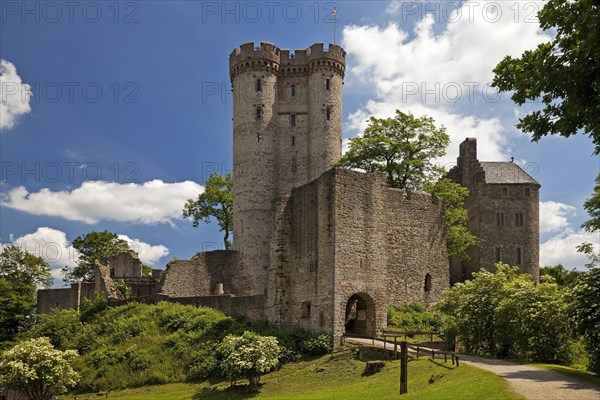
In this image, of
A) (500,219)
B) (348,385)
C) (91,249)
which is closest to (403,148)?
(500,219)

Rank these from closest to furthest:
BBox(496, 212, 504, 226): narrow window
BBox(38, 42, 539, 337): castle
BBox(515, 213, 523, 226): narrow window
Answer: BBox(38, 42, 539, 337): castle < BBox(496, 212, 504, 226): narrow window < BBox(515, 213, 523, 226): narrow window

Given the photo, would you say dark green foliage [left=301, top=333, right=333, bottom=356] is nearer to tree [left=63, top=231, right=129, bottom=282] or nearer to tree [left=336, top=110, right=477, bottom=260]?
tree [left=336, top=110, right=477, bottom=260]

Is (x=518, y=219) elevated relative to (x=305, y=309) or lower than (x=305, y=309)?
elevated

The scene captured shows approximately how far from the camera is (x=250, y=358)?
3272 centimetres

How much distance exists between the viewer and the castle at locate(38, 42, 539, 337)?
37594 mm

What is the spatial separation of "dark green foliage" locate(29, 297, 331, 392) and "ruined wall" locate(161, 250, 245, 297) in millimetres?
4664

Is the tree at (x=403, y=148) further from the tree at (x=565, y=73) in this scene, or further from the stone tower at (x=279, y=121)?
the tree at (x=565, y=73)

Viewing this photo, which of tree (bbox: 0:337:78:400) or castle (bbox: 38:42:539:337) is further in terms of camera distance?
castle (bbox: 38:42:539:337)

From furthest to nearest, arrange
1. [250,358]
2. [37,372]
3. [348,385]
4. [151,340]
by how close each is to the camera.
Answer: [151,340]
[37,372]
[250,358]
[348,385]

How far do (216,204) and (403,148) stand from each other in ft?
86.0

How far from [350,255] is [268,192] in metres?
26.7

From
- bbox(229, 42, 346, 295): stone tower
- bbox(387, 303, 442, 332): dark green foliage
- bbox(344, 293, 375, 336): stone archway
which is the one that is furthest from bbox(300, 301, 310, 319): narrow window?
bbox(229, 42, 346, 295): stone tower

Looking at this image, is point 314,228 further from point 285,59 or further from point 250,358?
point 285,59

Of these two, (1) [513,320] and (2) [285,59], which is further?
(2) [285,59]
